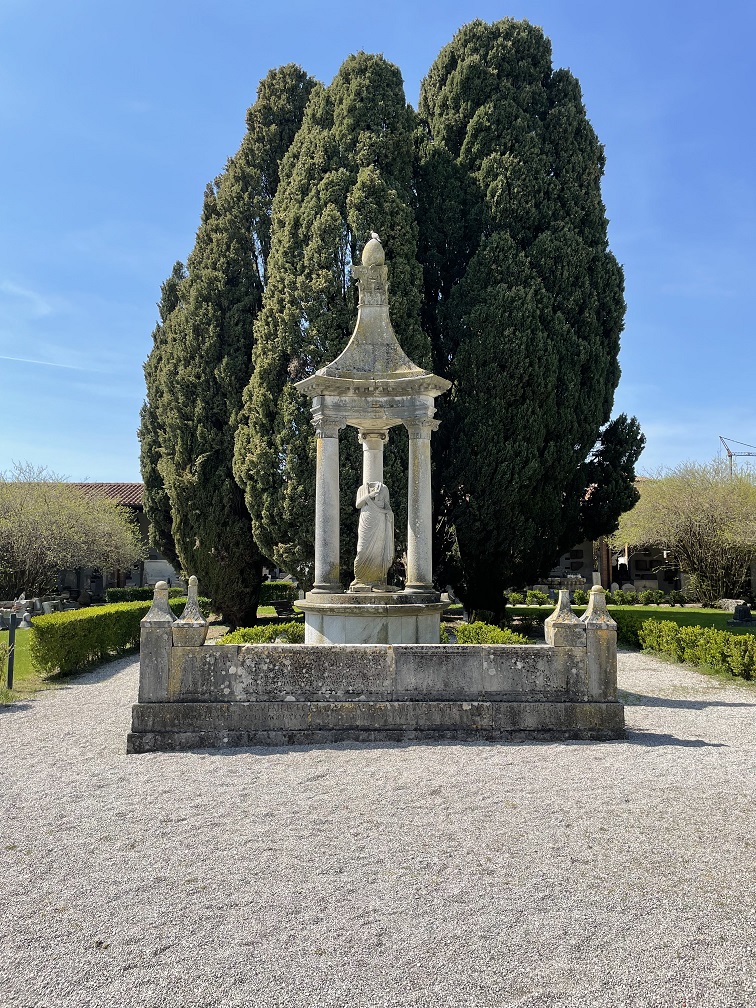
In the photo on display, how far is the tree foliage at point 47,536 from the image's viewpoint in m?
23.3

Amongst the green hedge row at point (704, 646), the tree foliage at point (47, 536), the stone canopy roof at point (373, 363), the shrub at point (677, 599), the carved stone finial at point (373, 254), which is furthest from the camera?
the shrub at point (677, 599)

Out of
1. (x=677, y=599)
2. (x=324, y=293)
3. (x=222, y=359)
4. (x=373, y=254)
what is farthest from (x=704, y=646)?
(x=677, y=599)

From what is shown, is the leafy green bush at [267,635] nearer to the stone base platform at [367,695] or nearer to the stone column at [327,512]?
the stone column at [327,512]

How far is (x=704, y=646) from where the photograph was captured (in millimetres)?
12570

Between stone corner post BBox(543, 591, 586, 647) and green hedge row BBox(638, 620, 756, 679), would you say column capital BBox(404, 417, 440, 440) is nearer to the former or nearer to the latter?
stone corner post BBox(543, 591, 586, 647)

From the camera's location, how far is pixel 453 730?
6.87 m

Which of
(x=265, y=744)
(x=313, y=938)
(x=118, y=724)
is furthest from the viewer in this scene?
(x=118, y=724)

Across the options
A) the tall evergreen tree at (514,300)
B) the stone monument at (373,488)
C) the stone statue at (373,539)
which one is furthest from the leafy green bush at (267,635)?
the tall evergreen tree at (514,300)

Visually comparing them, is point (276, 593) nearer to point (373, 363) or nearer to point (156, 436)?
point (156, 436)

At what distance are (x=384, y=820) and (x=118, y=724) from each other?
15.5ft

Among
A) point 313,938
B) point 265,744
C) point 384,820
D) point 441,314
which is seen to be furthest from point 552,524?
point 313,938

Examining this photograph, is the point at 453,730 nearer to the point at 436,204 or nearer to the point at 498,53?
the point at 436,204

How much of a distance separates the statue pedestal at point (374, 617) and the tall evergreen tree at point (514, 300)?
6.20 m

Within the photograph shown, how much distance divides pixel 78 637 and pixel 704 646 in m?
11.9
